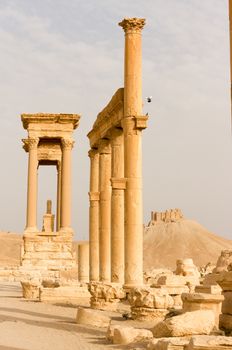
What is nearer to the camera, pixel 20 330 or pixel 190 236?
pixel 20 330

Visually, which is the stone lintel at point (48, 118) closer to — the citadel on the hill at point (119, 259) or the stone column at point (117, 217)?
the citadel on the hill at point (119, 259)

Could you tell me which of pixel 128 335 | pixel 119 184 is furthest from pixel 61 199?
pixel 128 335

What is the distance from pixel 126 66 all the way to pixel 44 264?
66.6ft

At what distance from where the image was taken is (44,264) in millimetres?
36188

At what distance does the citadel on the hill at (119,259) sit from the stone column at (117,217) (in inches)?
1.3

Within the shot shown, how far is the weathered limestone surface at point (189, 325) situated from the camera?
9.68m

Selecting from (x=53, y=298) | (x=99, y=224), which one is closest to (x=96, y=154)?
(x=99, y=224)

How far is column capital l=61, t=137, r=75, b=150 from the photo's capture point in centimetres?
3806

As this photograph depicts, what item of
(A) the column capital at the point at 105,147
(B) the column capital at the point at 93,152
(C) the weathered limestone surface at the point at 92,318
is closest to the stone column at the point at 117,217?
(A) the column capital at the point at 105,147

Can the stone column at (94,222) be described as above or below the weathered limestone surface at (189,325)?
above

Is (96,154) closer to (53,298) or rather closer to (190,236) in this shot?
(53,298)

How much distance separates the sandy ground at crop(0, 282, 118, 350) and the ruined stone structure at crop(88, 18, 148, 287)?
262 cm

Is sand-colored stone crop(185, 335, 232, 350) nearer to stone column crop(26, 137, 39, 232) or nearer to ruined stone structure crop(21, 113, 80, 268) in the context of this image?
ruined stone structure crop(21, 113, 80, 268)

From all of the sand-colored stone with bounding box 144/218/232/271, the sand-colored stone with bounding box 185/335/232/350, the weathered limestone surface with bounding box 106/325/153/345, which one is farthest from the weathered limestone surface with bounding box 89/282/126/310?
the sand-colored stone with bounding box 144/218/232/271
